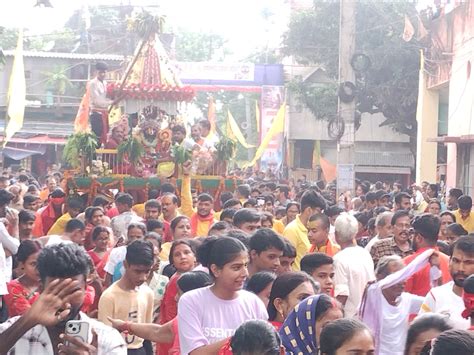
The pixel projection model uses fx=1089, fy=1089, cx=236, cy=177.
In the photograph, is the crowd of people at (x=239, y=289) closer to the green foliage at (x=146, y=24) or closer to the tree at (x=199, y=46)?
the green foliage at (x=146, y=24)

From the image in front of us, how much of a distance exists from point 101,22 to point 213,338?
53405 millimetres

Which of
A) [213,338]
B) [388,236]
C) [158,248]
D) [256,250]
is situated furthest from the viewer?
[388,236]

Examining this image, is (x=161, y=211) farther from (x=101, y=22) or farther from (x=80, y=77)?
(x=101, y=22)

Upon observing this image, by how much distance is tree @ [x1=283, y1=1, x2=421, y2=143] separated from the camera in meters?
37.1

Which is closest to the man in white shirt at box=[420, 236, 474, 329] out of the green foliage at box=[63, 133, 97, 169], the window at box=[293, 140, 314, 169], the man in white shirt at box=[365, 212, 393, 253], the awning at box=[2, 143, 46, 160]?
the man in white shirt at box=[365, 212, 393, 253]

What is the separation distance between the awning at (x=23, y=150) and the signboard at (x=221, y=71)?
6.67 m

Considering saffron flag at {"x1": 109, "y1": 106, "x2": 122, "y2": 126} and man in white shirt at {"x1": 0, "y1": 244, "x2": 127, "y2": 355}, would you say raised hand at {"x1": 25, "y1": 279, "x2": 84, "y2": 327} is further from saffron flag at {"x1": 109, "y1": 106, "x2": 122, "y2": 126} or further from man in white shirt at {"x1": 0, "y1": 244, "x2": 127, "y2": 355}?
saffron flag at {"x1": 109, "y1": 106, "x2": 122, "y2": 126}

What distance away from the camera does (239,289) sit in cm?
577

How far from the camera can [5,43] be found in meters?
55.7

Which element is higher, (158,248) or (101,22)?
(101,22)

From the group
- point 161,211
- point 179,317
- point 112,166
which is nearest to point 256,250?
point 179,317

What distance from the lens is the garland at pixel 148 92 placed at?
19328 mm

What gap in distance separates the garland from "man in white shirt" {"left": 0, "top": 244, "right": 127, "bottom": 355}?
49.4ft

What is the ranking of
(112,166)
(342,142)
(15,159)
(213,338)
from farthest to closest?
(15,159) < (342,142) < (112,166) < (213,338)
